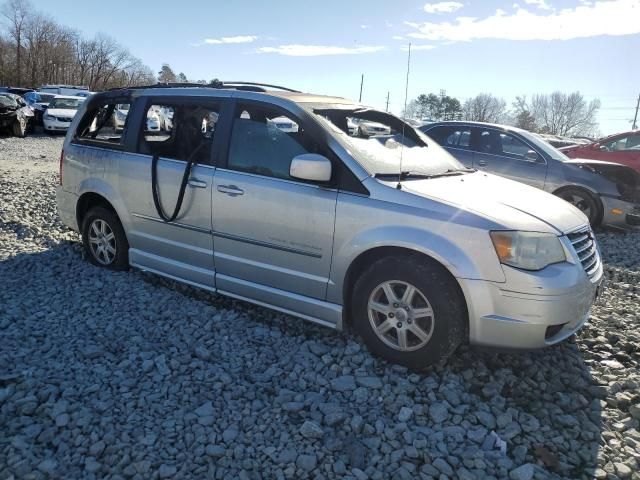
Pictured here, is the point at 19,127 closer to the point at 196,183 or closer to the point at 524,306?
the point at 196,183

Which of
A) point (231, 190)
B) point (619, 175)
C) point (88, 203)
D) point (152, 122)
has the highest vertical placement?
point (152, 122)

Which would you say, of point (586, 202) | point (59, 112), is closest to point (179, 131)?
point (586, 202)

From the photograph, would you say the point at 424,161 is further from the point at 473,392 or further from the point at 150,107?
the point at 150,107

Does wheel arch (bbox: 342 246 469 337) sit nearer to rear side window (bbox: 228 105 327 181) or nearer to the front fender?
the front fender

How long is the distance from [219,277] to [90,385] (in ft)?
4.36

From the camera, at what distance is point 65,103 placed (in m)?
22.0

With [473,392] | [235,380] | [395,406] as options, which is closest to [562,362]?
[473,392]

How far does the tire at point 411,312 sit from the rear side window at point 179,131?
1.78m

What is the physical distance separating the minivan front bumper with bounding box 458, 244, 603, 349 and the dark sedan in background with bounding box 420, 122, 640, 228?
5175 millimetres

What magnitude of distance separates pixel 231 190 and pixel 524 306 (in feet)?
7.42

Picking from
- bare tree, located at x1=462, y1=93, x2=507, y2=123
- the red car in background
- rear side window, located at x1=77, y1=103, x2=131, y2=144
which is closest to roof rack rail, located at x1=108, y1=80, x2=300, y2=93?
rear side window, located at x1=77, y1=103, x2=131, y2=144

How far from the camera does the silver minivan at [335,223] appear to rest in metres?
3.10

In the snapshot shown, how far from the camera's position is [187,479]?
239cm

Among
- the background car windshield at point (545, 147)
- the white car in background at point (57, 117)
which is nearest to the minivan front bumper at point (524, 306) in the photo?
the background car windshield at point (545, 147)
